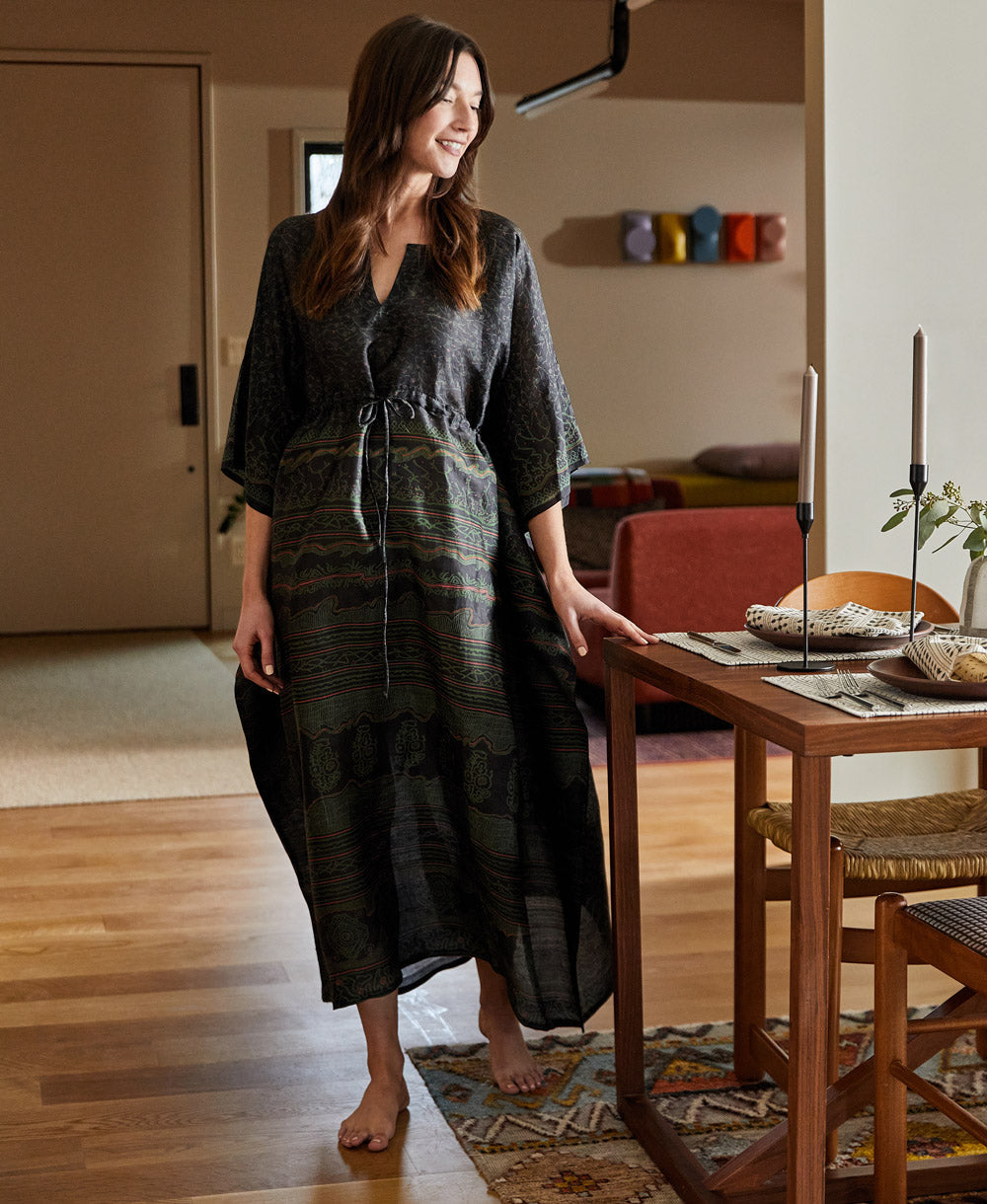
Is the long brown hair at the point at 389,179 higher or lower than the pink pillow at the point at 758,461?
higher

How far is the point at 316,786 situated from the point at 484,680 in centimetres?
26

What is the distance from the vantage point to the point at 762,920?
200 cm

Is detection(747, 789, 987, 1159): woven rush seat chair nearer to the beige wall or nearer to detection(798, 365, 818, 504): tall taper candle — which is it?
detection(798, 365, 818, 504): tall taper candle

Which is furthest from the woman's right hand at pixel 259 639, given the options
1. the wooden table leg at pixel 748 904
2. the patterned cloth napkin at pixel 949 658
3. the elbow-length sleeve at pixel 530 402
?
the patterned cloth napkin at pixel 949 658

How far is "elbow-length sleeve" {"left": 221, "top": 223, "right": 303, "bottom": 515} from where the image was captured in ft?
6.33

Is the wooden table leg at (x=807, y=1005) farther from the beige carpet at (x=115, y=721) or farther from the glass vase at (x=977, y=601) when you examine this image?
the beige carpet at (x=115, y=721)

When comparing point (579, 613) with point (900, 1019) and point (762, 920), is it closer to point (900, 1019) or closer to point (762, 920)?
point (762, 920)

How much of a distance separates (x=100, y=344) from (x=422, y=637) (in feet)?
17.9

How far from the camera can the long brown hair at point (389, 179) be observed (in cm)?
182

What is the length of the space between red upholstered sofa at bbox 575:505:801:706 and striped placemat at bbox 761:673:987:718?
2.91 metres

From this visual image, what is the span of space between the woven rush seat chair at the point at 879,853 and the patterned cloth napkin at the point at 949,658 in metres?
0.23

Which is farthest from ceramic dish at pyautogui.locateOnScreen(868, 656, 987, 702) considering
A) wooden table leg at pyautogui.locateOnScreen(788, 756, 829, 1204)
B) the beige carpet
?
the beige carpet

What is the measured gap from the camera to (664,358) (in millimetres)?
7484

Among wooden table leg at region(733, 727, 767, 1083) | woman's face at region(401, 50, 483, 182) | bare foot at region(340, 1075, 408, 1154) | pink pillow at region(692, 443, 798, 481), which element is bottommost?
bare foot at region(340, 1075, 408, 1154)
